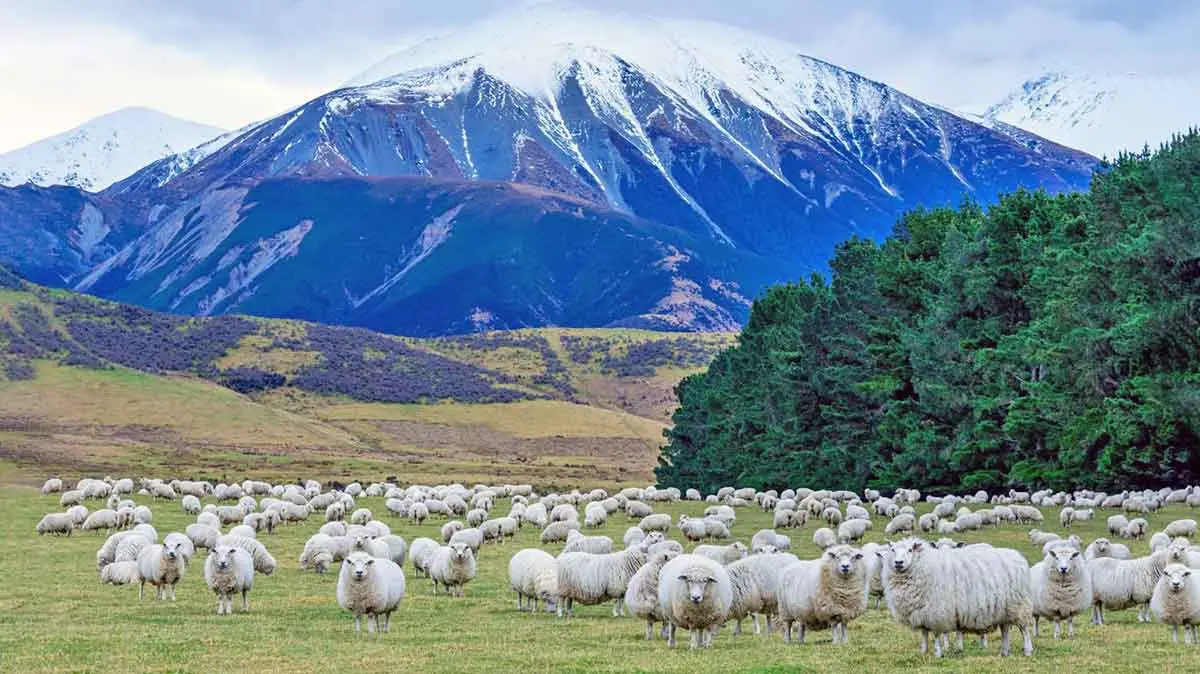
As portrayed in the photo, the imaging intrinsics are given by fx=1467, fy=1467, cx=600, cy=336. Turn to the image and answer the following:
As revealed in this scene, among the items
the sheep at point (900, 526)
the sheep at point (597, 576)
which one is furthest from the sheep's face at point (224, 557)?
the sheep at point (900, 526)

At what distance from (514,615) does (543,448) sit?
137 meters

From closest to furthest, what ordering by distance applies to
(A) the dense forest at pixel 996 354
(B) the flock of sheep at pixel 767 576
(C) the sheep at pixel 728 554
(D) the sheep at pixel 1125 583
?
1. (B) the flock of sheep at pixel 767 576
2. (D) the sheep at pixel 1125 583
3. (C) the sheep at pixel 728 554
4. (A) the dense forest at pixel 996 354

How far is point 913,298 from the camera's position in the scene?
7312cm

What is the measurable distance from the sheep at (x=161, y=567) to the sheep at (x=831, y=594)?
13139 millimetres

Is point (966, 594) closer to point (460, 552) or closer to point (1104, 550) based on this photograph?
point (1104, 550)

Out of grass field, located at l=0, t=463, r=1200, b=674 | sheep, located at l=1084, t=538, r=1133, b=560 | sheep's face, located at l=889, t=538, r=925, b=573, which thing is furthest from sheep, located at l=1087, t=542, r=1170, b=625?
sheep's face, located at l=889, t=538, r=925, b=573

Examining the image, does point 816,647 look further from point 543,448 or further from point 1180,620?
point 543,448

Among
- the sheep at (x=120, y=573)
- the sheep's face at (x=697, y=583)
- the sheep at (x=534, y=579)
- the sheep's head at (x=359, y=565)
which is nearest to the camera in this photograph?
the sheep's face at (x=697, y=583)

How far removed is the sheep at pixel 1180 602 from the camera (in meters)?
21.0

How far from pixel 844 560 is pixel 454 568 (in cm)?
1141

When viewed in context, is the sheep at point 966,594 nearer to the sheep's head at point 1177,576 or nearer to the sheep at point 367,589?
the sheep's head at point 1177,576

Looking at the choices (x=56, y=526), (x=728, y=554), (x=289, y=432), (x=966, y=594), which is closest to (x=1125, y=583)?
(x=966, y=594)

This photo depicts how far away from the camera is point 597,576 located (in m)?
26.4

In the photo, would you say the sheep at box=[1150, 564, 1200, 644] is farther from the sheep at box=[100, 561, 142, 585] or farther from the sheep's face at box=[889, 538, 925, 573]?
the sheep at box=[100, 561, 142, 585]
